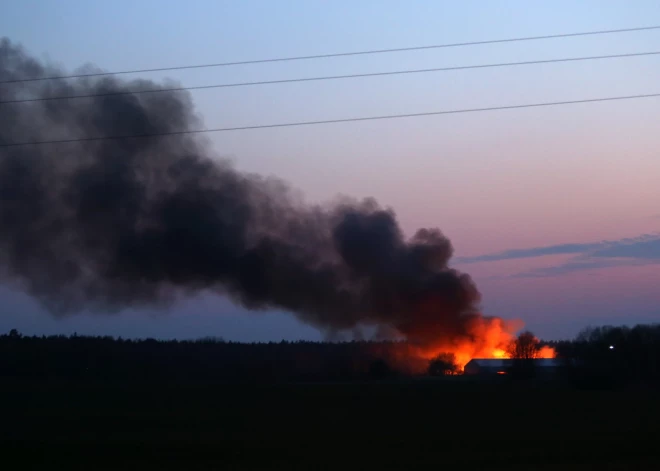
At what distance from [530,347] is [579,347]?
29.5 ft

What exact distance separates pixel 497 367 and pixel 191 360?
118ft

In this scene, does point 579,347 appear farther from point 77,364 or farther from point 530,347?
point 77,364

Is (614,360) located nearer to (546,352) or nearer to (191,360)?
(546,352)

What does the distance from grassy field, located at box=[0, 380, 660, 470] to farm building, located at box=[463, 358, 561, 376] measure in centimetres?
1452

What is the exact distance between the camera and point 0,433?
3111 cm

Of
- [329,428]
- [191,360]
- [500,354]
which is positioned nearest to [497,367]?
[500,354]

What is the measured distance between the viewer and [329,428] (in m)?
31.2

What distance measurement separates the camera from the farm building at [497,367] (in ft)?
224

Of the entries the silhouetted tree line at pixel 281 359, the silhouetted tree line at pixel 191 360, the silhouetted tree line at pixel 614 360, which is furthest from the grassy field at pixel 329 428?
the silhouetted tree line at pixel 191 360

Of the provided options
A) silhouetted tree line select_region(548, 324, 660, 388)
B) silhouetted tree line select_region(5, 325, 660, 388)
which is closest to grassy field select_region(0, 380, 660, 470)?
silhouetted tree line select_region(548, 324, 660, 388)

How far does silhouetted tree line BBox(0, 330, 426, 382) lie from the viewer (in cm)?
7194

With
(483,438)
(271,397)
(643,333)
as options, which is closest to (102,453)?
(483,438)

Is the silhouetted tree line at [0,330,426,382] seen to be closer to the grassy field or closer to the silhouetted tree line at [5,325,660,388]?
the silhouetted tree line at [5,325,660,388]

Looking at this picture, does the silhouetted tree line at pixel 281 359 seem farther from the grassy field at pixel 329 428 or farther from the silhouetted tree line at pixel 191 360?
the grassy field at pixel 329 428
